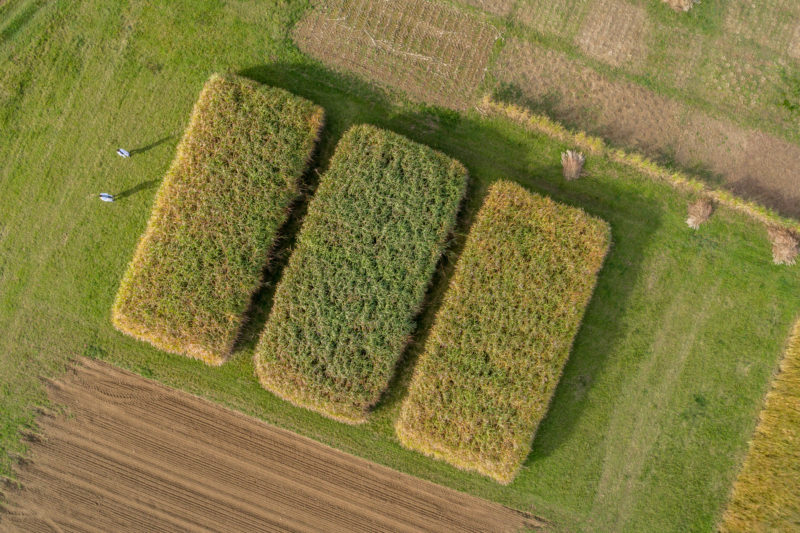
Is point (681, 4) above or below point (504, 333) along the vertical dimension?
above

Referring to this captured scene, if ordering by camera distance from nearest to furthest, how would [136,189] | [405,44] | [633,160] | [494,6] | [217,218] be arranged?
[217,218] → [633,160] → [136,189] → [405,44] → [494,6]

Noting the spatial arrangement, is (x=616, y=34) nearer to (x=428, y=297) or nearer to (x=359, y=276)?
(x=428, y=297)

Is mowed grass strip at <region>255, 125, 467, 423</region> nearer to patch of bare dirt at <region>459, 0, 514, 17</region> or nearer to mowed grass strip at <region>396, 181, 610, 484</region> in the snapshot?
mowed grass strip at <region>396, 181, 610, 484</region>

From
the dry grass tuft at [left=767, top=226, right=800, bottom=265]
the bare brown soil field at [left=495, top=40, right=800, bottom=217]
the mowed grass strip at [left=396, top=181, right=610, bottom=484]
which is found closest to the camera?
the mowed grass strip at [left=396, top=181, right=610, bottom=484]

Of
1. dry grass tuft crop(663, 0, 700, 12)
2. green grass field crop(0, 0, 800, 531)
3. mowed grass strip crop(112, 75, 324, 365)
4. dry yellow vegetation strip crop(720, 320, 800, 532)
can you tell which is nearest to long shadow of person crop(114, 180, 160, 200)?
green grass field crop(0, 0, 800, 531)

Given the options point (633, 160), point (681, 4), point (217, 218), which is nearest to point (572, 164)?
point (633, 160)

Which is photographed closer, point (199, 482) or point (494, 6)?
point (199, 482)

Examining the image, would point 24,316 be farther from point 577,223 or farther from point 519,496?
point 577,223
